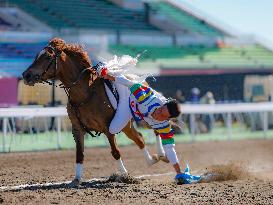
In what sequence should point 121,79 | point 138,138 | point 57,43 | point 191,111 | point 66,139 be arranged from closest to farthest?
point 121,79 → point 57,43 → point 138,138 → point 66,139 → point 191,111

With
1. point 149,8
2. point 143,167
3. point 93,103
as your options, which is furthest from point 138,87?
point 149,8

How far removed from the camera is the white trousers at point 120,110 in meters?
9.76

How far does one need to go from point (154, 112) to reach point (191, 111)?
11536mm

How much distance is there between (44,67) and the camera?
960 cm

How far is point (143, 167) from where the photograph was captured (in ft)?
41.7

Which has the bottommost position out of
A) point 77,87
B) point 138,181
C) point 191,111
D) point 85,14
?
point 191,111

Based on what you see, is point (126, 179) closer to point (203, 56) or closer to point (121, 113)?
point (121, 113)

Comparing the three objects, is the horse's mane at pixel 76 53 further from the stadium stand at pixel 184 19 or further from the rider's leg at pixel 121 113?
the stadium stand at pixel 184 19

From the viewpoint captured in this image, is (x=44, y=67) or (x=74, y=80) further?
(x=74, y=80)

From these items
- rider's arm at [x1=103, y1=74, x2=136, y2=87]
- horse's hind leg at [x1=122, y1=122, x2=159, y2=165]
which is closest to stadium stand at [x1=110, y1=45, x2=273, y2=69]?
horse's hind leg at [x1=122, y1=122, x2=159, y2=165]

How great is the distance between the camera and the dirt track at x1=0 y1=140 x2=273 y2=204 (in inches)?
308

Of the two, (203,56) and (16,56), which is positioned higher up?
(16,56)

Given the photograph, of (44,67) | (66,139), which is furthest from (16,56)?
(44,67)

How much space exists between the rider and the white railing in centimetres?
725
